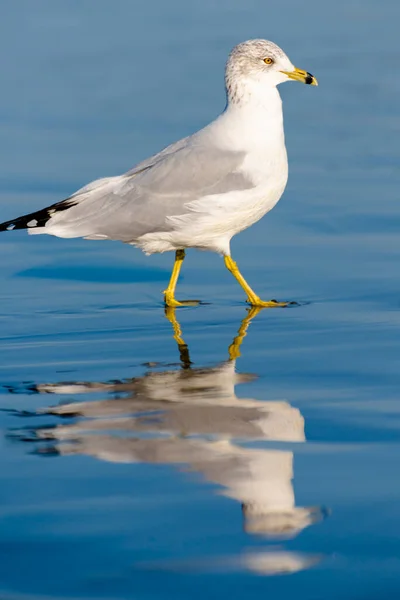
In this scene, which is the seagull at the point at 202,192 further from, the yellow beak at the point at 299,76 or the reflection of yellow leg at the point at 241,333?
the yellow beak at the point at 299,76

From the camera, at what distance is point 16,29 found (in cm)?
1528

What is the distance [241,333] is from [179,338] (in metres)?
0.32

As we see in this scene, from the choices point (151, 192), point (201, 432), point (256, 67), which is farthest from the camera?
point (256, 67)

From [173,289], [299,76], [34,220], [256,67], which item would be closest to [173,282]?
[173,289]

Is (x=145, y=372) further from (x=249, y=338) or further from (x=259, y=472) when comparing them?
(x=259, y=472)

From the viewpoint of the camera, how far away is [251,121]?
24.6ft

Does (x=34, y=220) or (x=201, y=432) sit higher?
(x=34, y=220)

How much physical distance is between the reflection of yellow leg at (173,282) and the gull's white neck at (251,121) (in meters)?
0.79

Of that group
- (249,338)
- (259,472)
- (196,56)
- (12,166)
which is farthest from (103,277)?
(196,56)

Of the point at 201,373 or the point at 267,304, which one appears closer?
the point at 201,373

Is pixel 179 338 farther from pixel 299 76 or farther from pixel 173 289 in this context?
pixel 299 76

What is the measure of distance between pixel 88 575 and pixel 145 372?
7.43 feet

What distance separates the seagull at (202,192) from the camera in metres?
7.27

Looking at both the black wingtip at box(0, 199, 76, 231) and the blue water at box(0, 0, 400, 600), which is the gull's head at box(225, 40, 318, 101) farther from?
the black wingtip at box(0, 199, 76, 231)
